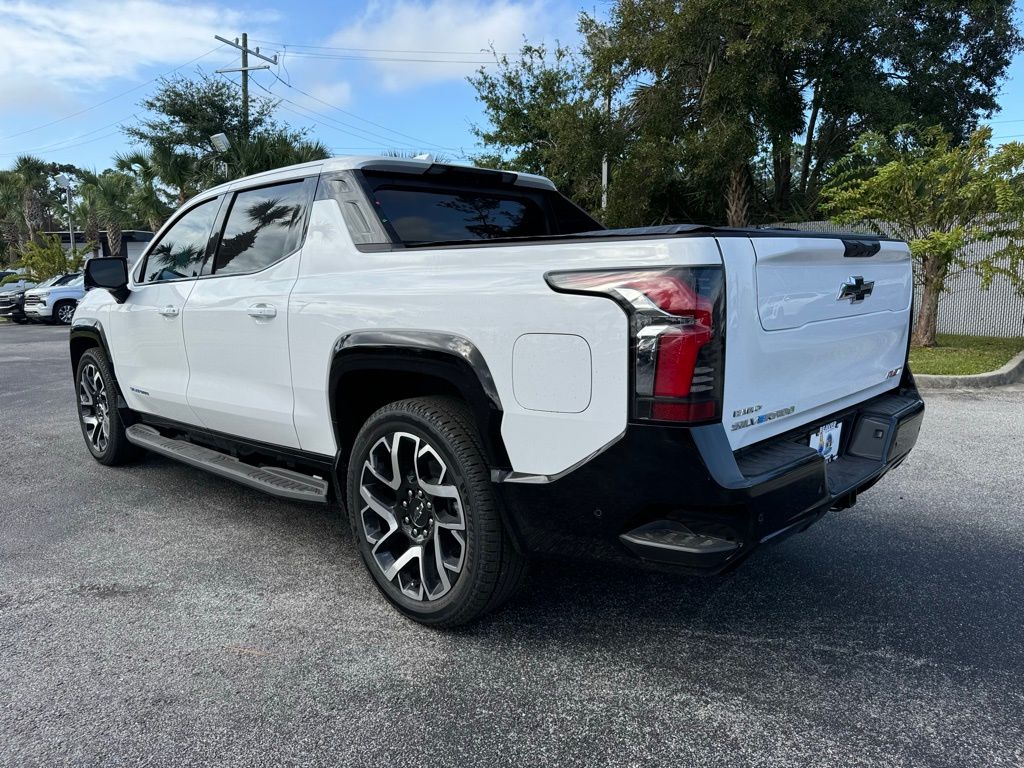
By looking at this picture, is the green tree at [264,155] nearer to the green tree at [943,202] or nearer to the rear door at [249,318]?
the green tree at [943,202]

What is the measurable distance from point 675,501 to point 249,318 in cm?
224

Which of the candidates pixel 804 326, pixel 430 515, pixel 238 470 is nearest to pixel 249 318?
pixel 238 470

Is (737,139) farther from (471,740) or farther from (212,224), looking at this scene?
(471,740)

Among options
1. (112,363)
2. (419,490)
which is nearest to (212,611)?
(419,490)

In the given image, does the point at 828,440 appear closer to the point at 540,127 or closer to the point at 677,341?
the point at 677,341

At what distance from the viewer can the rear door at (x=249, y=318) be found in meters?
3.41

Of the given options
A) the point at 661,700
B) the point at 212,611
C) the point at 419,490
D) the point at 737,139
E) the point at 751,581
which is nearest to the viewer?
the point at 661,700

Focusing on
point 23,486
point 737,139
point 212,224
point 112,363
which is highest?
point 737,139

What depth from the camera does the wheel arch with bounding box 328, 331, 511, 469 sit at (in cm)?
253

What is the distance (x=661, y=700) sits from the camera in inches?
95.5

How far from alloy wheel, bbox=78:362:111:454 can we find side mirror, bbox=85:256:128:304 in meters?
0.85

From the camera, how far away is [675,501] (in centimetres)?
220

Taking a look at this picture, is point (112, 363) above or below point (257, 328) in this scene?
below

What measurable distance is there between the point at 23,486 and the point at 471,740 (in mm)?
4116
